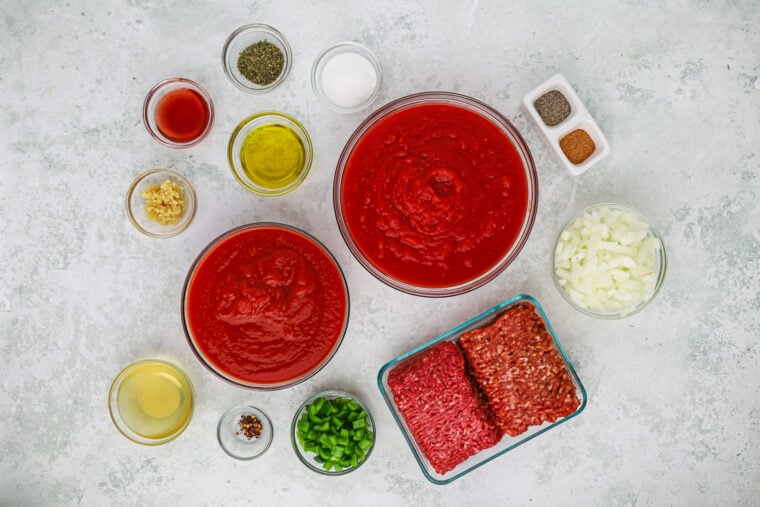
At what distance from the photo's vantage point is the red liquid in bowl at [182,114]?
10.6 feet

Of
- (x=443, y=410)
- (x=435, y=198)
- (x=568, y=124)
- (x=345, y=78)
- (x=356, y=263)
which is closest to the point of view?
(x=435, y=198)

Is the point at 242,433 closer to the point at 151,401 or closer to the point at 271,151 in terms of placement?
the point at 151,401

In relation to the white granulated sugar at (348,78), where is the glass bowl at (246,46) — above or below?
above

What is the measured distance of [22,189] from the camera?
133 inches

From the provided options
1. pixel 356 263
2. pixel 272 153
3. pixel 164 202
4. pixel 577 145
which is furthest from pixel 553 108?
pixel 164 202

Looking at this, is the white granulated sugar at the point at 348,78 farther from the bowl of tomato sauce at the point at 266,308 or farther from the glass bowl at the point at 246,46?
the bowl of tomato sauce at the point at 266,308

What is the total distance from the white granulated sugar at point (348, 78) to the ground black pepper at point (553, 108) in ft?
3.24

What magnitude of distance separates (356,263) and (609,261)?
4.77 feet

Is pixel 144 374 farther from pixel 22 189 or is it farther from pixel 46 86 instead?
pixel 46 86

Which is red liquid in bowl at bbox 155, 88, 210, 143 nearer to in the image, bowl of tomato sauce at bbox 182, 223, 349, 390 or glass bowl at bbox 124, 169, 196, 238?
glass bowl at bbox 124, 169, 196, 238

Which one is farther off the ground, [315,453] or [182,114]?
[182,114]

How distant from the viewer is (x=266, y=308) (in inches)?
110

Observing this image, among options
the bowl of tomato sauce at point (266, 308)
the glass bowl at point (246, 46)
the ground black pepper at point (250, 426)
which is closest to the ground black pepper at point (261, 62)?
the glass bowl at point (246, 46)

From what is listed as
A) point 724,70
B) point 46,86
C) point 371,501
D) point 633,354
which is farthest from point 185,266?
point 724,70
